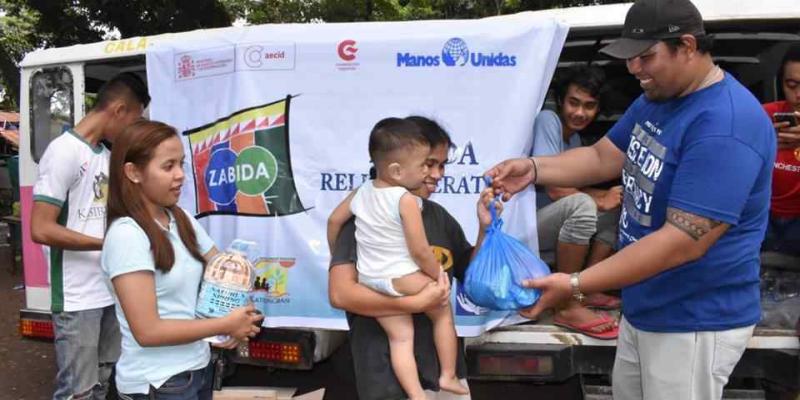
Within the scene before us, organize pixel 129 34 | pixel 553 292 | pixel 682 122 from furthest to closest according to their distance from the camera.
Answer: pixel 129 34 < pixel 553 292 < pixel 682 122

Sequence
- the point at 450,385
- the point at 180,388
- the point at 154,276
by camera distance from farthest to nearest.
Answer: the point at 450,385 < the point at 180,388 < the point at 154,276

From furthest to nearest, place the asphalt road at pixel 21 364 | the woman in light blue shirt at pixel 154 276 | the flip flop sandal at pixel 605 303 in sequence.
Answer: the asphalt road at pixel 21 364
the flip flop sandal at pixel 605 303
the woman in light blue shirt at pixel 154 276

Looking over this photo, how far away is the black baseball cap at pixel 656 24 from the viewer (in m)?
2.13

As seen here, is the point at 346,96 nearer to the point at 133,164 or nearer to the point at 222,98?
the point at 222,98

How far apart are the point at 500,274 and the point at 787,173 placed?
172 cm

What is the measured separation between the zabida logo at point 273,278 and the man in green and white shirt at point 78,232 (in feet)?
2.29

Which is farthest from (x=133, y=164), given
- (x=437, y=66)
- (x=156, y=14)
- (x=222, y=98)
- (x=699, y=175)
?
(x=156, y=14)

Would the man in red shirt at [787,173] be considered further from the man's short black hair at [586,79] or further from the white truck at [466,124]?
the man's short black hair at [586,79]

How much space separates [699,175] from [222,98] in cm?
212

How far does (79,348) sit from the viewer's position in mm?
3119

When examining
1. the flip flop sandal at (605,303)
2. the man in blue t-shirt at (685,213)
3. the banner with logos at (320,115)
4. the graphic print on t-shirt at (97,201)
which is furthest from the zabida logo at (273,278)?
the flip flop sandal at (605,303)

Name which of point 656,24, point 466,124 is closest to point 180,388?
point 466,124

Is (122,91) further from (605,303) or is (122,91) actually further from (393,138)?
(605,303)

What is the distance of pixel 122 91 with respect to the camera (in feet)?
10.8
